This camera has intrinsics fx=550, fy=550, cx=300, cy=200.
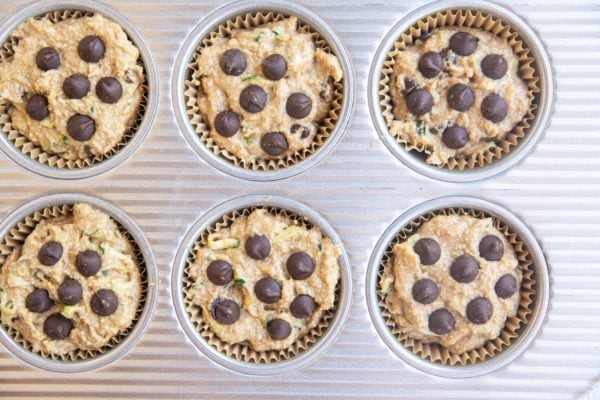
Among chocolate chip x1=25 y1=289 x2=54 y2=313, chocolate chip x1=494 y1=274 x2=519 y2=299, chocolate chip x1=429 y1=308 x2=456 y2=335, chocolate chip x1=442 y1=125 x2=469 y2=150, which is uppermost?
chocolate chip x1=442 y1=125 x2=469 y2=150

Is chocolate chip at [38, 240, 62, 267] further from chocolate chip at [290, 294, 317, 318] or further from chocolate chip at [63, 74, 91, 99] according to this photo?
chocolate chip at [290, 294, 317, 318]

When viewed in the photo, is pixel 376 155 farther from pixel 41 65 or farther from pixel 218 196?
pixel 41 65

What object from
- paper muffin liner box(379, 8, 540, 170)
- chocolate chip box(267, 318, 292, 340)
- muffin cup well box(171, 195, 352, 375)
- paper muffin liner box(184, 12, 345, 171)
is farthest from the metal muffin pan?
chocolate chip box(267, 318, 292, 340)

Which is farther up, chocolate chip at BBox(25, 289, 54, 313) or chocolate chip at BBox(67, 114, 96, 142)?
chocolate chip at BBox(67, 114, 96, 142)

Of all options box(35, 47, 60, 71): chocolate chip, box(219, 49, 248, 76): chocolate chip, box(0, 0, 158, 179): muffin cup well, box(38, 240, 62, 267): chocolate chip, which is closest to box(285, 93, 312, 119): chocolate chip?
box(219, 49, 248, 76): chocolate chip

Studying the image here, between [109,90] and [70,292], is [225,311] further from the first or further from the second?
[109,90]

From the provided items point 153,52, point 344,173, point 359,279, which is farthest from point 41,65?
point 359,279
